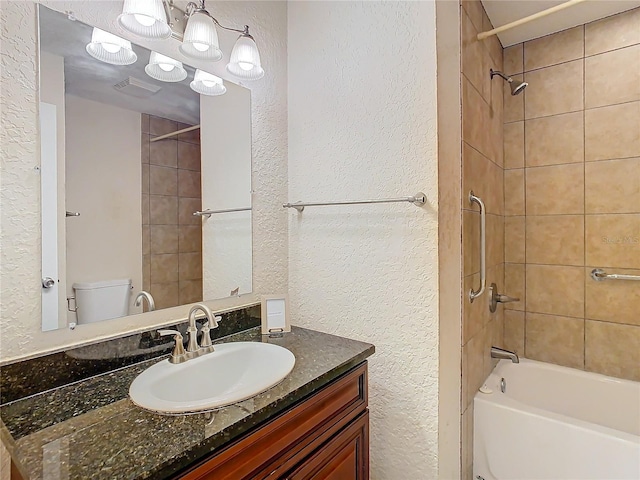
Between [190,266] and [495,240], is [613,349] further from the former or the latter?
[190,266]

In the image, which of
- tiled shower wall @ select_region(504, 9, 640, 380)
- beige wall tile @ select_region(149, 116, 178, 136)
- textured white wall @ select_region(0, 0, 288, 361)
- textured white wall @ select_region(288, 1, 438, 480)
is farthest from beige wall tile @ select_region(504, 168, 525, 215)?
textured white wall @ select_region(0, 0, 288, 361)

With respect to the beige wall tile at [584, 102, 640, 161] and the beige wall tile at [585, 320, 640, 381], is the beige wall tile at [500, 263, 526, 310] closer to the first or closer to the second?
the beige wall tile at [585, 320, 640, 381]

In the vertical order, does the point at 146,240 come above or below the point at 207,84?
below

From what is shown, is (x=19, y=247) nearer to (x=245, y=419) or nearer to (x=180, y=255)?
(x=180, y=255)

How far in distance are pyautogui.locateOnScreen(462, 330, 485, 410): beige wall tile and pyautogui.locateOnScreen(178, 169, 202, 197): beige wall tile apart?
1307 mm

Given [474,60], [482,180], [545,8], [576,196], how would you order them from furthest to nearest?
[576,196]
[545,8]
[482,180]
[474,60]

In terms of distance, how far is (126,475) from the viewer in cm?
62

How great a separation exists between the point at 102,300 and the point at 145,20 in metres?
0.90

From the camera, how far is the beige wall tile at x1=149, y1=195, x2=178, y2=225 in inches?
49.6

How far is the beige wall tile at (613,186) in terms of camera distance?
1.91 meters

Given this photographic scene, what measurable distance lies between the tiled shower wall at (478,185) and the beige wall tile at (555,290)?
220 millimetres

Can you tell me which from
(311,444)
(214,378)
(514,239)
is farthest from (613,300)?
(214,378)

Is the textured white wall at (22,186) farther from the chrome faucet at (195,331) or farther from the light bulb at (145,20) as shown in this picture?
the chrome faucet at (195,331)

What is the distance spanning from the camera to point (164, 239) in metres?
1.30
